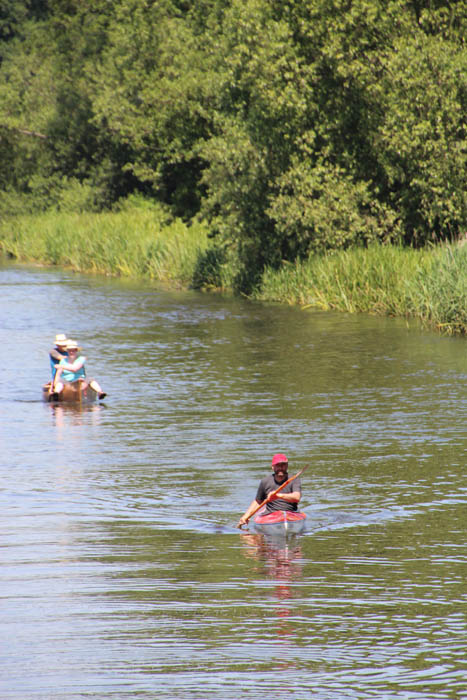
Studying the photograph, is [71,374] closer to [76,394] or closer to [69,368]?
[69,368]

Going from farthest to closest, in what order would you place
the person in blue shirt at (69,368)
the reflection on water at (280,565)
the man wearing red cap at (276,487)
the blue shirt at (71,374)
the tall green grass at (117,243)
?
1. the tall green grass at (117,243)
2. the blue shirt at (71,374)
3. the person in blue shirt at (69,368)
4. the man wearing red cap at (276,487)
5. the reflection on water at (280,565)

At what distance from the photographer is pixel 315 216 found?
31641mm

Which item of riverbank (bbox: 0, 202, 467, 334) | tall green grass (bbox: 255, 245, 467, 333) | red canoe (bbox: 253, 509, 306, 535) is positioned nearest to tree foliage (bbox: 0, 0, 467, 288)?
tall green grass (bbox: 255, 245, 467, 333)

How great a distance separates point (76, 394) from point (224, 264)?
1913 cm

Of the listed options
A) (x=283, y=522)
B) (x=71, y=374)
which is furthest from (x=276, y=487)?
(x=71, y=374)

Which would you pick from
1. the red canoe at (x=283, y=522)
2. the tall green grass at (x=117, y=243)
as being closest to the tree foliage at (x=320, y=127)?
the tall green grass at (x=117, y=243)

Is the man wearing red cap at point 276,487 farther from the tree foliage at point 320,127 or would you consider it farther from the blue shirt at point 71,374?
the tree foliage at point 320,127

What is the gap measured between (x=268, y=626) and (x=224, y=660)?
73 centimetres

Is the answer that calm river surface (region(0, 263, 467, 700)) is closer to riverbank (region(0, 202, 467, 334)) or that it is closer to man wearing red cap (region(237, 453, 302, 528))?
man wearing red cap (region(237, 453, 302, 528))

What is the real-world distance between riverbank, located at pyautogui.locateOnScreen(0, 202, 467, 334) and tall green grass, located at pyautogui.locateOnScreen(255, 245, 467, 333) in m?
0.03

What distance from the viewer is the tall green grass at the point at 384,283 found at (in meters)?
28.1

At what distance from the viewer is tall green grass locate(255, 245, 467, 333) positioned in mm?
28125

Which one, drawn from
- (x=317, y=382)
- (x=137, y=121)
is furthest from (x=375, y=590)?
(x=137, y=121)

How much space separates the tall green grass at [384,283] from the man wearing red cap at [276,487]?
1643 cm
